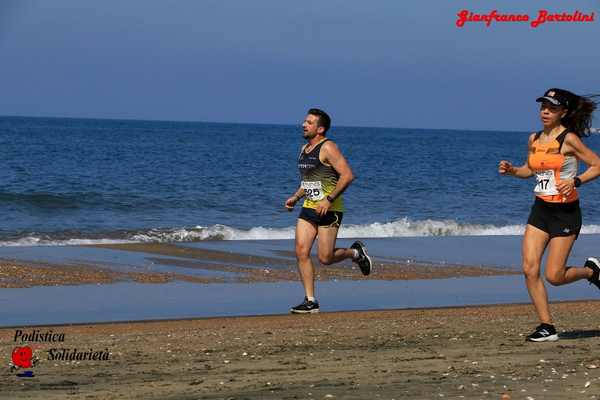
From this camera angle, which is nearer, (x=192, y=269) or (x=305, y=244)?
(x=305, y=244)

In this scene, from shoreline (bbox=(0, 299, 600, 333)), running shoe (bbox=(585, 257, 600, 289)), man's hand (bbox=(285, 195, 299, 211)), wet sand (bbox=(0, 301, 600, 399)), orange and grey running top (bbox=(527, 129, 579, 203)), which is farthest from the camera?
man's hand (bbox=(285, 195, 299, 211))

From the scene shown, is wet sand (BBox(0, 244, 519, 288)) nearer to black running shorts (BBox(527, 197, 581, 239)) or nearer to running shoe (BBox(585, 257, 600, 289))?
running shoe (BBox(585, 257, 600, 289))

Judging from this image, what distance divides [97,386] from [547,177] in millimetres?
3689

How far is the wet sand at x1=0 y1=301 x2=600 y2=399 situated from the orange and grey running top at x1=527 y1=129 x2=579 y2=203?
3.68 ft

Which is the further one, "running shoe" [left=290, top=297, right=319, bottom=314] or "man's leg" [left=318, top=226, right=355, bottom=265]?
"running shoe" [left=290, top=297, right=319, bottom=314]

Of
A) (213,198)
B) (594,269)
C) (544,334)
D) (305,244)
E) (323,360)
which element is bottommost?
(323,360)

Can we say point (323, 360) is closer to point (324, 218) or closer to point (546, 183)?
point (546, 183)

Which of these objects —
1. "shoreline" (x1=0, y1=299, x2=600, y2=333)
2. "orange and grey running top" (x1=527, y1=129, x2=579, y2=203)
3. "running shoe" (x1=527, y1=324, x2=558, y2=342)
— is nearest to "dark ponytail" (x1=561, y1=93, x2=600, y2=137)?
"orange and grey running top" (x1=527, y1=129, x2=579, y2=203)

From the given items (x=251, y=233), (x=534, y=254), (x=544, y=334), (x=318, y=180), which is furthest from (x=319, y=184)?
(x=251, y=233)

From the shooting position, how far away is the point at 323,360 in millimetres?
7859

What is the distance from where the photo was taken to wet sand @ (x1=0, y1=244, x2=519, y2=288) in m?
13.7

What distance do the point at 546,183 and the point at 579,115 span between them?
1.91 feet

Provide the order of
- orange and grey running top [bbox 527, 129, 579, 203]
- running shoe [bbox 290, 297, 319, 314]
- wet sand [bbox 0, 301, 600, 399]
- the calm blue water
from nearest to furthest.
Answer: wet sand [bbox 0, 301, 600, 399] < orange and grey running top [bbox 527, 129, 579, 203] < running shoe [bbox 290, 297, 319, 314] < the calm blue water

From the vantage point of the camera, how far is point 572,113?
859 cm
